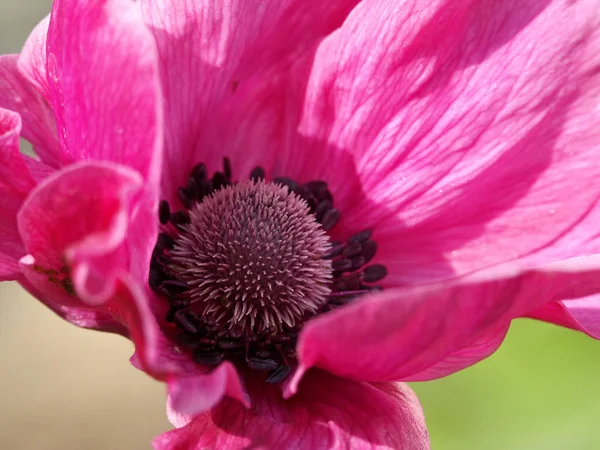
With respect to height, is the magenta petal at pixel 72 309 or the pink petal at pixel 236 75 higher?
the pink petal at pixel 236 75

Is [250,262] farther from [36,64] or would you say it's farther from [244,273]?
[36,64]

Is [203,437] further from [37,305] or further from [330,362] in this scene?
[37,305]

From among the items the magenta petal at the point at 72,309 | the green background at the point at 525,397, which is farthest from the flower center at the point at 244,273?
the green background at the point at 525,397

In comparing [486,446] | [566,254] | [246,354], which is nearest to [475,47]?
[566,254]

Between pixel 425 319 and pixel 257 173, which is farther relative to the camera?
pixel 257 173

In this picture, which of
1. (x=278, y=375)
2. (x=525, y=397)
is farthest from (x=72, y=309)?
(x=525, y=397)

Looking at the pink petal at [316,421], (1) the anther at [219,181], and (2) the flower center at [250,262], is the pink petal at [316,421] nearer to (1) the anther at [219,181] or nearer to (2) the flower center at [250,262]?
(2) the flower center at [250,262]
